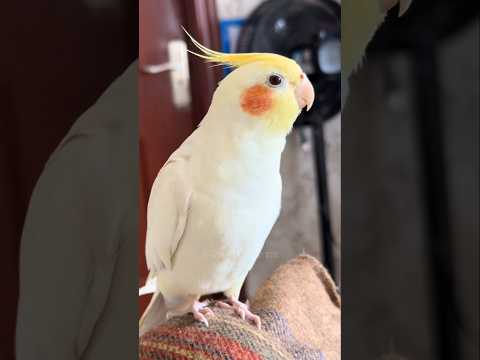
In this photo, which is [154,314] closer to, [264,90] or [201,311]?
[201,311]

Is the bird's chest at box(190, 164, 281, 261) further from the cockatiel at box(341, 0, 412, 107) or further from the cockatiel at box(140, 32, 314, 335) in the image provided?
the cockatiel at box(341, 0, 412, 107)

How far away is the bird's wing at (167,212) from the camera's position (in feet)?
1.51

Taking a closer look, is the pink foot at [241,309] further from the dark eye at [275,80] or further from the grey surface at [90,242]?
the dark eye at [275,80]

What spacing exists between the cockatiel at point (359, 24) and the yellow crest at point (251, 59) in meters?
0.05

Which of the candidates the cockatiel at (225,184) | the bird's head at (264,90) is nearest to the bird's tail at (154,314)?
the cockatiel at (225,184)

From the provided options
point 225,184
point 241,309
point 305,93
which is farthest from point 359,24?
point 241,309

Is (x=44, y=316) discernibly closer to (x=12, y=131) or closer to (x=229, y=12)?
(x=12, y=131)

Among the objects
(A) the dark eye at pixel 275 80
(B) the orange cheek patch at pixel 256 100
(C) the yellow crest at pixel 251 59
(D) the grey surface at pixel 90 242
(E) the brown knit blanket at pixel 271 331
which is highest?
(C) the yellow crest at pixel 251 59

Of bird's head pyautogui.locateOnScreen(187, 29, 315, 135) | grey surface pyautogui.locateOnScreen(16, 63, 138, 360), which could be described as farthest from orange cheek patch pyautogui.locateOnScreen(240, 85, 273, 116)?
grey surface pyautogui.locateOnScreen(16, 63, 138, 360)

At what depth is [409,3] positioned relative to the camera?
445mm

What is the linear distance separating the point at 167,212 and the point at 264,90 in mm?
153

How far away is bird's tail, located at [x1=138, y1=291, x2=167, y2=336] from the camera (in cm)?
48

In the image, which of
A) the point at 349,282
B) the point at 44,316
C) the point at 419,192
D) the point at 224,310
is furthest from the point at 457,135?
the point at 44,316

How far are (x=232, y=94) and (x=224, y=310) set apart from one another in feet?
0.72
